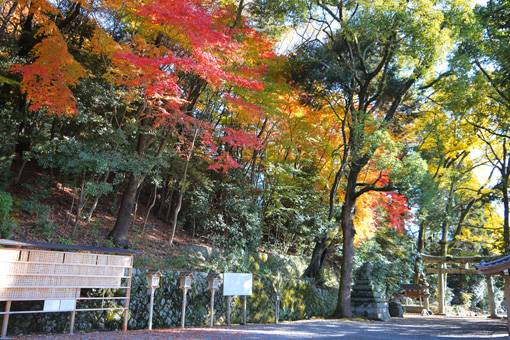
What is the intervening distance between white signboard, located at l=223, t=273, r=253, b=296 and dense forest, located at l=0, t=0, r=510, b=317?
2902 mm

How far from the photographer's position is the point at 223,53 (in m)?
9.99

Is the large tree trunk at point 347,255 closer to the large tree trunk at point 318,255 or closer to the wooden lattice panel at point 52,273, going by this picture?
the large tree trunk at point 318,255

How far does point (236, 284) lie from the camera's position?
828cm

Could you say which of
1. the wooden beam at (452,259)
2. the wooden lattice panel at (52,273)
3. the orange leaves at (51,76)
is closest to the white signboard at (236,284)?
the wooden lattice panel at (52,273)

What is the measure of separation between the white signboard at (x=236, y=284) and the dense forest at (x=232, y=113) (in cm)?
290

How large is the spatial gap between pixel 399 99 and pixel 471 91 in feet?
8.47

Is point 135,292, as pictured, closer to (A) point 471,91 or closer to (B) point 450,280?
(A) point 471,91

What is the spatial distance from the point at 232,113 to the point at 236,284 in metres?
8.37

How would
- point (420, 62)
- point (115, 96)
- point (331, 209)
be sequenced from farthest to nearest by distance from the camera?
point (331, 209) → point (420, 62) → point (115, 96)

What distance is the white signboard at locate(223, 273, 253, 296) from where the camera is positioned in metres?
8.09

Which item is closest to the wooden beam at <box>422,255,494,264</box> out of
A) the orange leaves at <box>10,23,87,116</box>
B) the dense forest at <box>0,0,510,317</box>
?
the dense forest at <box>0,0,510,317</box>

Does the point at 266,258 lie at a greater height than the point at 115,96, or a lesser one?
lesser

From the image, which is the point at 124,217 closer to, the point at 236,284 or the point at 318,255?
the point at 236,284

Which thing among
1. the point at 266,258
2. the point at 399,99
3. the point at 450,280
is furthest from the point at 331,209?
the point at 450,280
